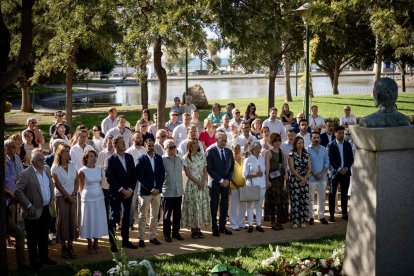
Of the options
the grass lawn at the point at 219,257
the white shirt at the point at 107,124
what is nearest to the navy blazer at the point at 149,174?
the grass lawn at the point at 219,257

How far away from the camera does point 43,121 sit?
1147 inches

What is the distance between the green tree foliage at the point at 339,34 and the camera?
17281 millimetres

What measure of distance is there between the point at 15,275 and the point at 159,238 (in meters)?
3.04

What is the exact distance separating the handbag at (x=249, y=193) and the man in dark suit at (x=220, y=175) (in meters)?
0.33

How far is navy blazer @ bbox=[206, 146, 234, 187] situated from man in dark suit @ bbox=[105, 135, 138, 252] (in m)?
1.64

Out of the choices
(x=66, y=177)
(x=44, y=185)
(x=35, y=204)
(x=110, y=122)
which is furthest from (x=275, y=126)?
(x=35, y=204)

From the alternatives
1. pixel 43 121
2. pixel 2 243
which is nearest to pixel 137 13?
pixel 2 243

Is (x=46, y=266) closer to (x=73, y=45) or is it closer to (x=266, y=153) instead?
(x=266, y=153)

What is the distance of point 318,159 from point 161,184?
3.63 metres

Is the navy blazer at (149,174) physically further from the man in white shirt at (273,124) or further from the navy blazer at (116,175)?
the man in white shirt at (273,124)

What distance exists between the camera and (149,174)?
389 inches

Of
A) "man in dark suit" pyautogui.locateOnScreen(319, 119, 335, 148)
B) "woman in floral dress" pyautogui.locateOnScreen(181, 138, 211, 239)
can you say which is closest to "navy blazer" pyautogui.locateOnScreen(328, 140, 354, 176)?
"man in dark suit" pyautogui.locateOnScreen(319, 119, 335, 148)

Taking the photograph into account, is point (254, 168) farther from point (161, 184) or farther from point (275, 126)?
point (275, 126)

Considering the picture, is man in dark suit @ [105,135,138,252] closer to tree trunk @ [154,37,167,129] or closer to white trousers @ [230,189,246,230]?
white trousers @ [230,189,246,230]
